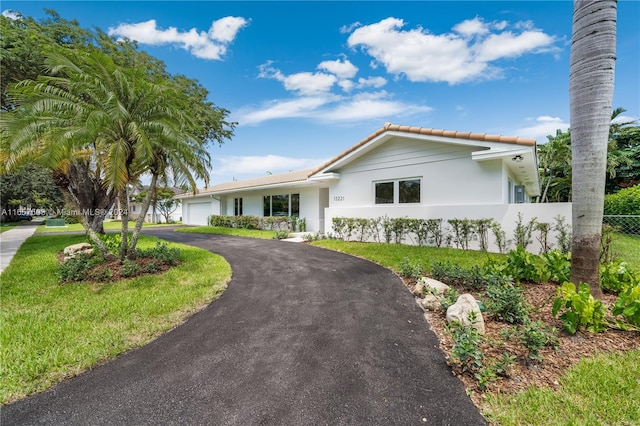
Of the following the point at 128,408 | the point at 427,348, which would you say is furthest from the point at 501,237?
the point at 128,408

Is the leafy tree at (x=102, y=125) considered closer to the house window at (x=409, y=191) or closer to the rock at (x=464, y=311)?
the rock at (x=464, y=311)

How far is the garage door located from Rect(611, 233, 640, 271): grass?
83.9 feet

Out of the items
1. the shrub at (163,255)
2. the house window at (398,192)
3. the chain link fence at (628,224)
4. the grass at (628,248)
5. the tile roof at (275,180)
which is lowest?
the grass at (628,248)

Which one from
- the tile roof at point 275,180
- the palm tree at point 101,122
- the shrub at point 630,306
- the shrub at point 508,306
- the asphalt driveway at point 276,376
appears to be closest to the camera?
the asphalt driveway at point 276,376

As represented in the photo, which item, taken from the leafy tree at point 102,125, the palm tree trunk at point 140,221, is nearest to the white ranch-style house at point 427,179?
the palm tree trunk at point 140,221

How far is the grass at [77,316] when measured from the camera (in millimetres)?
2996

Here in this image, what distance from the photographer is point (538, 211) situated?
8148 mm

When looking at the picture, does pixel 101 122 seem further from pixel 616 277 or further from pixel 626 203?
pixel 626 203

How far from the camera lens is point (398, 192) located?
1166 centimetres

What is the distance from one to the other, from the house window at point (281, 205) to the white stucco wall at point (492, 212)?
6.35 m

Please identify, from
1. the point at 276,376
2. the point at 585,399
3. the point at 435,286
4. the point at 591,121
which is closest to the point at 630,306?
the point at 585,399

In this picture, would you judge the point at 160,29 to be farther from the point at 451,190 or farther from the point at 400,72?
the point at 451,190

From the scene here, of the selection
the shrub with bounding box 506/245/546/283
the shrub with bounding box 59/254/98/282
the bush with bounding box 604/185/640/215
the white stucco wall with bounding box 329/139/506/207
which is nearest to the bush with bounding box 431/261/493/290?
the shrub with bounding box 506/245/546/283

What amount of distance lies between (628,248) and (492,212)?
473cm
